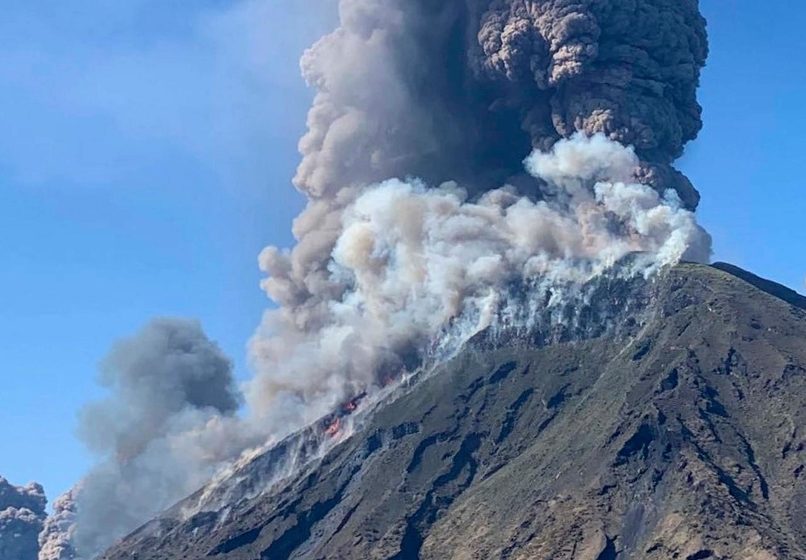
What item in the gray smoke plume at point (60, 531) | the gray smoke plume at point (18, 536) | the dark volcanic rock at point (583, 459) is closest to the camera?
the dark volcanic rock at point (583, 459)

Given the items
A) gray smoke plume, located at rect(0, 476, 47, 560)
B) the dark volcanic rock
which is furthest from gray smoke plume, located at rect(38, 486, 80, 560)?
the dark volcanic rock

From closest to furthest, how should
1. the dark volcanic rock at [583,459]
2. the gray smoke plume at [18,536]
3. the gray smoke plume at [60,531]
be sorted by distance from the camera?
the dark volcanic rock at [583,459], the gray smoke plume at [60,531], the gray smoke plume at [18,536]

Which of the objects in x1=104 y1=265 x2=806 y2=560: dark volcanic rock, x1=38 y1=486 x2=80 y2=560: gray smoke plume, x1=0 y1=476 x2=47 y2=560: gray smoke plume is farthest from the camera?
x1=0 y1=476 x2=47 y2=560: gray smoke plume

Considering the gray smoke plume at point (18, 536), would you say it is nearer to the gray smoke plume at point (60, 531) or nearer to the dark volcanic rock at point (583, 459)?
the gray smoke plume at point (60, 531)

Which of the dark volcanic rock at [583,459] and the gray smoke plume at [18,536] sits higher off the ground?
the gray smoke plume at [18,536]

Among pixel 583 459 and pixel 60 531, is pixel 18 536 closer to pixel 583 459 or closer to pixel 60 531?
pixel 60 531

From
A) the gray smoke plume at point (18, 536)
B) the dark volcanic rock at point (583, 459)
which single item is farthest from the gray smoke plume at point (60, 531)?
the dark volcanic rock at point (583, 459)

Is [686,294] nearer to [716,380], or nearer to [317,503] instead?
[716,380]

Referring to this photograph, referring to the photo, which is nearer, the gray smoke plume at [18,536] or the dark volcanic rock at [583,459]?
the dark volcanic rock at [583,459]

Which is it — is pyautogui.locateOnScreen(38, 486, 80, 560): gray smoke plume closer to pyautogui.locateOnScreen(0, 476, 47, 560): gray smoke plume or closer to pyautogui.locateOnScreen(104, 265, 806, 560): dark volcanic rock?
pyautogui.locateOnScreen(0, 476, 47, 560): gray smoke plume
